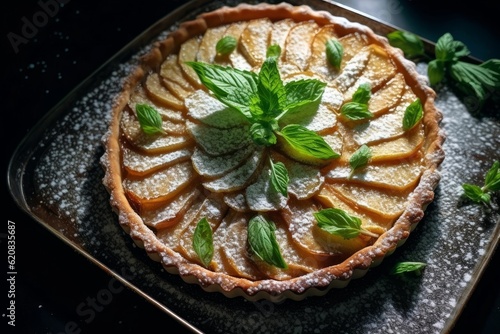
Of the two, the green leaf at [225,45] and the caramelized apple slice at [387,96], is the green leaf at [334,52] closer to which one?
the caramelized apple slice at [387,96]

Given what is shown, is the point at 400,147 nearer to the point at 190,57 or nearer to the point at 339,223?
the point at 339,223

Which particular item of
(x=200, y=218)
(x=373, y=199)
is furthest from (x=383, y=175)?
(x=200, y=218)

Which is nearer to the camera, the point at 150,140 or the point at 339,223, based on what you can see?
the point at 339,223

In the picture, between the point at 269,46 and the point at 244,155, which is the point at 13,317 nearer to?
the point at 244,155

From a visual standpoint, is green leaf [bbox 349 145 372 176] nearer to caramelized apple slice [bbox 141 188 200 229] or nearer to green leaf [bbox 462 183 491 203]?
green leaf [bbox 462 183 491 203]

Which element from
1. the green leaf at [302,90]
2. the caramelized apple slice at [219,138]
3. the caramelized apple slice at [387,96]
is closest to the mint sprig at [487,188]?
the caramelized apple slice at [387,96]
